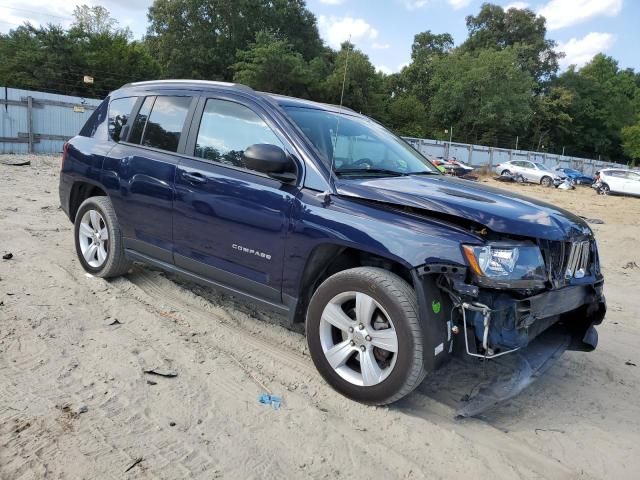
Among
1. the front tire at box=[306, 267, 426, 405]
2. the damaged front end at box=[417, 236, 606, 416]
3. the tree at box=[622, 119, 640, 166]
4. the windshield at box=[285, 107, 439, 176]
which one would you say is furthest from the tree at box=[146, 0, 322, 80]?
the damaged front end at box=[417, 236, 606, 416]

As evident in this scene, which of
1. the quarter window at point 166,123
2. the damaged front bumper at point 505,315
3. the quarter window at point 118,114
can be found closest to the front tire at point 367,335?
the damaged front bumper at point 505,315

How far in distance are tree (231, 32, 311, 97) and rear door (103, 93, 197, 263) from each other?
37967 mm

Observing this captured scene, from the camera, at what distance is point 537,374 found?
3182 millimetres

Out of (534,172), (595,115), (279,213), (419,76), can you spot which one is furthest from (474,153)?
(595,115)

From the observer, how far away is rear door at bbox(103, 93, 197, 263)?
4062 millimetres

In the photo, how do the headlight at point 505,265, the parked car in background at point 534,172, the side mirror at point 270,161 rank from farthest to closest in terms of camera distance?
the parked car in background at point 534,172 < the side mirror at point 270,161 < the headlight at point 505,265

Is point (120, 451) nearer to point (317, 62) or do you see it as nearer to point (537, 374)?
point (537, 374)

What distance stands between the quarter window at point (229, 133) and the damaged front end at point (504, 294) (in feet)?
5.05

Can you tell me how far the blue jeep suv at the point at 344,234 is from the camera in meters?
2.80

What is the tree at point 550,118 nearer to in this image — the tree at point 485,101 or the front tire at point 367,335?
the tree at point 485,101

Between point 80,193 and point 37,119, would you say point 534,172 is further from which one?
point 80,193

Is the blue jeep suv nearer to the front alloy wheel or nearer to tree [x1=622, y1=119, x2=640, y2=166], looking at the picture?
the front alloy wheel

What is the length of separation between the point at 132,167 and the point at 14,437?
7.92 ft

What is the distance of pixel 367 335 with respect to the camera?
9.92 ft
